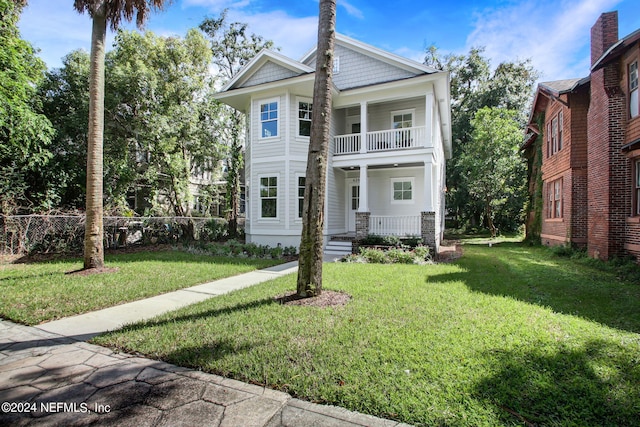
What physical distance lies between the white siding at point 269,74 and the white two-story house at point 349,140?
4cm

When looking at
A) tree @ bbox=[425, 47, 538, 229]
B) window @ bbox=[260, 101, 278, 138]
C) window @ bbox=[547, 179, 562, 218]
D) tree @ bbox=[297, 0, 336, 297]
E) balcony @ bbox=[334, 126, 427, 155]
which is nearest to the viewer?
tree @ bbox=[297, 0, 336, 297]

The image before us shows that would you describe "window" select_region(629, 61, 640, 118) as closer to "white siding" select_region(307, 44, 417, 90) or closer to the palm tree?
"white siding" select_region(307, 44, 417, 90)

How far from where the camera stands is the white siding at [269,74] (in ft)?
44.4

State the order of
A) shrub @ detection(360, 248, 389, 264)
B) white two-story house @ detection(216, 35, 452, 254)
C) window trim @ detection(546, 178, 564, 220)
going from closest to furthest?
shrub @ detection(360, 248, 389, 264), white two-story house @ detection(216, 35, 452, 254), window trim @ detection(546, 178, 564, 220)

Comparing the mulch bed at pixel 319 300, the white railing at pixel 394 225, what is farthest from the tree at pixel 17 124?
the white railing at pixel 394 225

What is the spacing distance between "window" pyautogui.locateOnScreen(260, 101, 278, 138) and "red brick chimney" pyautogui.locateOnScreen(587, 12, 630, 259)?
11190 mm

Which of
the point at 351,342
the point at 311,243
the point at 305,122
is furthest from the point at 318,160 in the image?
the point at 305,122

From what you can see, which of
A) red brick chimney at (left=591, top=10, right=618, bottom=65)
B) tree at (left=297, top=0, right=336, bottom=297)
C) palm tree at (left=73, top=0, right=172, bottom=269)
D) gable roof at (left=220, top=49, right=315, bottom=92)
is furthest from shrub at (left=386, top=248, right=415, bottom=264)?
red brick chimney at (left=591, top=10, right=618, bottom=65)

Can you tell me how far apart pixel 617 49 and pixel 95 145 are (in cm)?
1421

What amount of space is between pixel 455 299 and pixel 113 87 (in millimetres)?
17301

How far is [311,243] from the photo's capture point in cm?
534

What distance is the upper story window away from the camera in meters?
13.8

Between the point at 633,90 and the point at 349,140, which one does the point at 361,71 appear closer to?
the point at 349,140

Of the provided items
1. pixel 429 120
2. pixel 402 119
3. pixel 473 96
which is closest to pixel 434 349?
pixel 429 120
